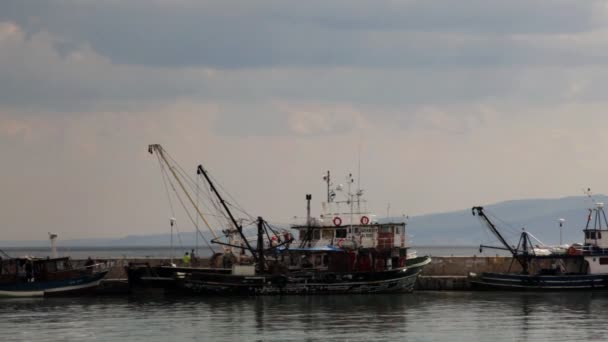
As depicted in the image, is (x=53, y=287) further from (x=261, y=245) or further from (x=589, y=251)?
(x=589, y=251)

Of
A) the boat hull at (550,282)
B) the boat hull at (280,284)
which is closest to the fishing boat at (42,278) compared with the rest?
the boat hull at (280,284)

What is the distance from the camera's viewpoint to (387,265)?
74.7 metres

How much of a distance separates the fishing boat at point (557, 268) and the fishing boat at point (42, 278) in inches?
957

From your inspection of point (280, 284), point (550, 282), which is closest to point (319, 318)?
point (280, 284)

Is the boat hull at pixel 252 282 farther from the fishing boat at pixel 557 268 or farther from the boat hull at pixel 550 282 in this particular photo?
the boat hull at pixel 550 282

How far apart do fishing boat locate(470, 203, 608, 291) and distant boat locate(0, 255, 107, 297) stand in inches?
957

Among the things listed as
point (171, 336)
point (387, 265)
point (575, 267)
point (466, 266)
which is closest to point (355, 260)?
point (387, 265)

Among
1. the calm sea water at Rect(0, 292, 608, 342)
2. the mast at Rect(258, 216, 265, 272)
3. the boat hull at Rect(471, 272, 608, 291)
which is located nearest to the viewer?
the calm sea water at Rect(0, 292, 608, 342)

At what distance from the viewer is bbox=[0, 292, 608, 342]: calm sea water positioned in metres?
53.8

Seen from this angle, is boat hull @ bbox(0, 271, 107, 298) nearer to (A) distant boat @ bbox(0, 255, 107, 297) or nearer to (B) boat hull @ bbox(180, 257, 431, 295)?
(A) distant boat @ bbox(0, 255, 107, 297)

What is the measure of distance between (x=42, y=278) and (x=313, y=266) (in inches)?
646

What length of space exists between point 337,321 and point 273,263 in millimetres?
15908

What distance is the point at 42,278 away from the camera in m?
73.0

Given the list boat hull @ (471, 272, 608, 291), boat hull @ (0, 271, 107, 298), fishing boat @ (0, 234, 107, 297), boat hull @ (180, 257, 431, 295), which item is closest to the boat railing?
boat hull @ (471, 272, 608, 291)
